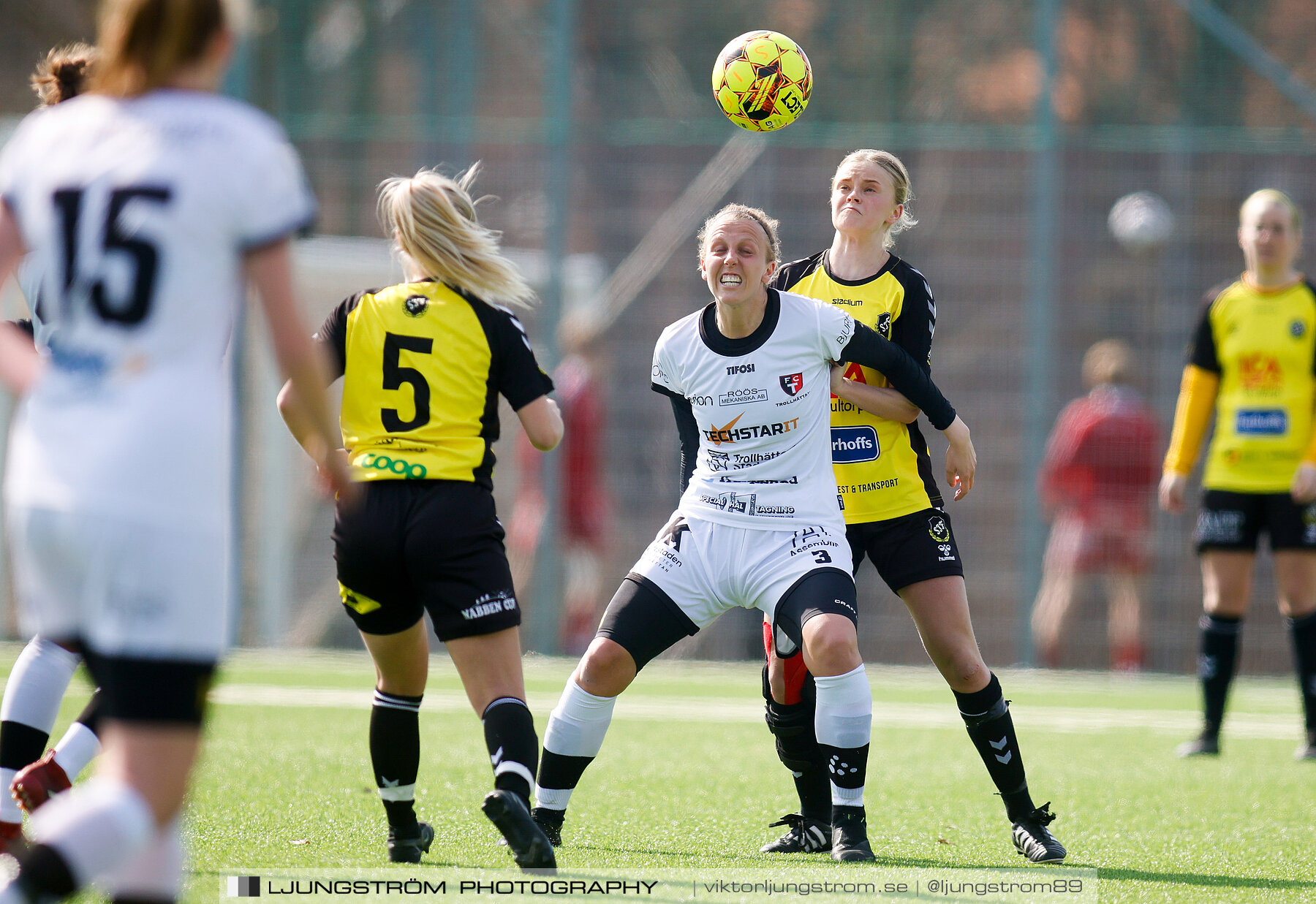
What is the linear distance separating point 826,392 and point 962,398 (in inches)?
301

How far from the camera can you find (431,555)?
381cm

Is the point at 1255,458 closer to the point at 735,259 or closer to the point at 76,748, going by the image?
the point at 735,259

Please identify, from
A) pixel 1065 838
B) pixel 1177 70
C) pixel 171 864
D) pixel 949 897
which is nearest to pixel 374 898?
pixel 171 864

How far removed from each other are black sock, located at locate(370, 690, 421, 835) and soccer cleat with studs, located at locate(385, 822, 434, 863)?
2 centimetres

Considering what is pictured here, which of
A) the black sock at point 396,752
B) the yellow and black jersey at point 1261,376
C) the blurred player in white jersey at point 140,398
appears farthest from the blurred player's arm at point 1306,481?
the blurred player in white jersey at point 140,398

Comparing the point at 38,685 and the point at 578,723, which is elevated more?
the point at 38,685

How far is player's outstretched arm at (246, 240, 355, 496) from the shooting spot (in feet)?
8.13

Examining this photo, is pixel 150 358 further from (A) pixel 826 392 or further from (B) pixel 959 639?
(B) pixel 959 639

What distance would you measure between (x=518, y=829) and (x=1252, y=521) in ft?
15.0

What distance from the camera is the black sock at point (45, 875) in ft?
7.66

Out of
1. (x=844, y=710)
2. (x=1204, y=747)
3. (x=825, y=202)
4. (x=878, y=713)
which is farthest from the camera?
(x=825, y=202)

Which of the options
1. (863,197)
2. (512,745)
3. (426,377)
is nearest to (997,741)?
(512,745)

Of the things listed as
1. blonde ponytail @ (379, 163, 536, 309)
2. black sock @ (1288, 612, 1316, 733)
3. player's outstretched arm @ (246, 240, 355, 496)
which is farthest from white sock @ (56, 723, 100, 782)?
black sock @ (1288, 612, 1316, 733)
